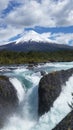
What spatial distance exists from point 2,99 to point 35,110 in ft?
11.4

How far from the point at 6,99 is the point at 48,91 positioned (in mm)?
4200

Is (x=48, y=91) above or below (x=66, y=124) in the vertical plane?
below

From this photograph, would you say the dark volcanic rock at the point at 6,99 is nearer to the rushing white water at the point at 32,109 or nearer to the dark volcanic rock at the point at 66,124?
the rushing white water at the point at 32,109

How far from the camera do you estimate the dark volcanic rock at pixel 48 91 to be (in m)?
26.8

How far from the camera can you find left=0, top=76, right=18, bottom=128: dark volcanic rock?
81.3 feet

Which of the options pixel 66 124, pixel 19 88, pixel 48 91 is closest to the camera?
pixel 66 124

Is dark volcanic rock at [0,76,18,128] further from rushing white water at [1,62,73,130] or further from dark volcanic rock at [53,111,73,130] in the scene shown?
dark volcanic rock at [53,111,73,130]

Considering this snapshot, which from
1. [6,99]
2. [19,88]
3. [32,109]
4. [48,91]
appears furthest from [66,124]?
[19,88]

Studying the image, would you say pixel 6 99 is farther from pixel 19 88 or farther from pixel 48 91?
pixel 48 91

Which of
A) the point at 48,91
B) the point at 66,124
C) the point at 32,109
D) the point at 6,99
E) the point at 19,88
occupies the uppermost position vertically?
the point at 66,124

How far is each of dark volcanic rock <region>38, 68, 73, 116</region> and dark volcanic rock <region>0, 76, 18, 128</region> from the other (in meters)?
2.46

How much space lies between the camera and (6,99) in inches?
1027

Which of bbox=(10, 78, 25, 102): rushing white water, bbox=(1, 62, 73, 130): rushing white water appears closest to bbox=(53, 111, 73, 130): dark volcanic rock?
bbox=(1, 62, 73, 130): rushing white water

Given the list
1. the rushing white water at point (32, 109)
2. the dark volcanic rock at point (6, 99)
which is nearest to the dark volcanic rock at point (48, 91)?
the rushing white water at point (32, 109)
